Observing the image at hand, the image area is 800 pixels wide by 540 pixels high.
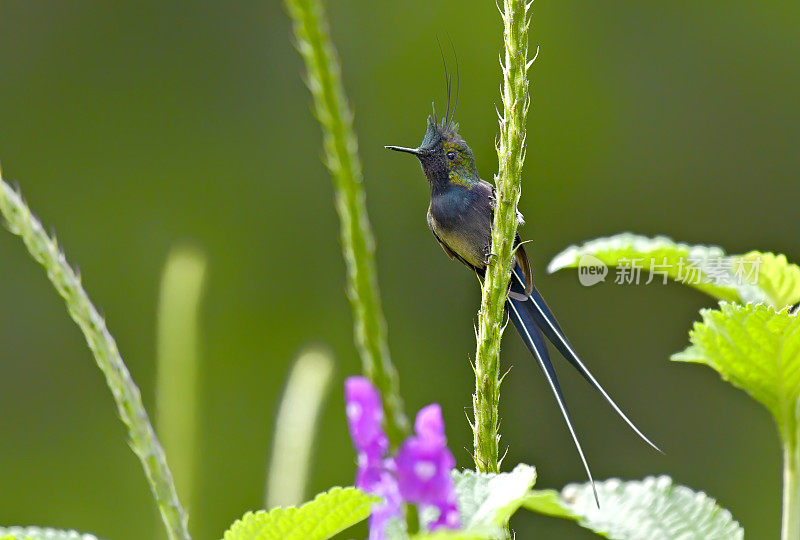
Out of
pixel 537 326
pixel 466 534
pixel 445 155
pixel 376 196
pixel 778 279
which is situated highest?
pixel 376 196

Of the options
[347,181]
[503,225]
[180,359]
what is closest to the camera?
[347,181]

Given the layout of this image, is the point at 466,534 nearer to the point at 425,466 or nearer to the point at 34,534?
the point at 425,466

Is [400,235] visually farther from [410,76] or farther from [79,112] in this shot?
[79,112]

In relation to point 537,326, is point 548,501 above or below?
below

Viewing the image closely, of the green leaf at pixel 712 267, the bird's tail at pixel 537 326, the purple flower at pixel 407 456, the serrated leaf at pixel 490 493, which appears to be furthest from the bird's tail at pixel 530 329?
the purple flower at pixel 407 456

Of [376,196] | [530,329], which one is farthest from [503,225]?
[376,196]

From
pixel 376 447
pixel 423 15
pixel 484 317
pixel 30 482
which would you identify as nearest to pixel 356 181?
pixel 376 447

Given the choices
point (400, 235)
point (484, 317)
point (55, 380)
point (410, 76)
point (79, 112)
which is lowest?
point (484, 317)

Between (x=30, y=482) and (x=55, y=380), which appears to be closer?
(x=30, y=482)
